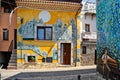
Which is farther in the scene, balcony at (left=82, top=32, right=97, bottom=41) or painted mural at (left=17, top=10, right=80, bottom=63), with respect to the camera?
balcony at (left=82, top=32, right=97, bottom=41)

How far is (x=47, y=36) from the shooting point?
2653cm

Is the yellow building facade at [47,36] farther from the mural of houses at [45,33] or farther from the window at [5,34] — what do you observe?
the window at [5,34]

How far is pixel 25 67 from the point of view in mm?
25859

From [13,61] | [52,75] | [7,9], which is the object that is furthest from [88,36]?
[52,75]

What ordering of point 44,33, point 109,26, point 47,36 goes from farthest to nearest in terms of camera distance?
point 47,36
point 44,33
point 109,26

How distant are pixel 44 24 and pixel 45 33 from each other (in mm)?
858

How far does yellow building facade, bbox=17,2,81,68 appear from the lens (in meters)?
26.0

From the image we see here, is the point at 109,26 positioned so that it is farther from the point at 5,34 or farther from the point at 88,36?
the point at 88,36

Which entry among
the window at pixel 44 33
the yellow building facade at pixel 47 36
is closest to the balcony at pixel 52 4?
the yellow building facade at pixel 47 36

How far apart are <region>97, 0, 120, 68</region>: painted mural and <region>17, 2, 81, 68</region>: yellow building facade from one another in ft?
38.0

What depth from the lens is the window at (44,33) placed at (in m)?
26.4

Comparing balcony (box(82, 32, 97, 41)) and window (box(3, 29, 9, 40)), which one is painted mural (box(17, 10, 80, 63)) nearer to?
window (box(3, 29, 9, 40))

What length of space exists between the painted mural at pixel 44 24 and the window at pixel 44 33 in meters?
0.38

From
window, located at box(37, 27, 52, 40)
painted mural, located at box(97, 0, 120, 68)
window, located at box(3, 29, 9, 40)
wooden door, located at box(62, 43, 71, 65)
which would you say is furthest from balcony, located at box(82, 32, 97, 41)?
painted mural, located at box(97, 0, 120, 68)
